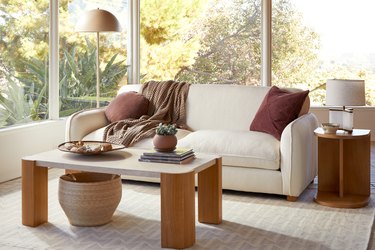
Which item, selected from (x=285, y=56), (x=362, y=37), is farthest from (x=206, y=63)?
(x=362, y=37)

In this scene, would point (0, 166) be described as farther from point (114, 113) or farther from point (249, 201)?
point (249, 201)

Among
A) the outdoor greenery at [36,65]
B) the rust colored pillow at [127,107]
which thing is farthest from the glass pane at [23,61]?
the rust colored pillow at [127,107]

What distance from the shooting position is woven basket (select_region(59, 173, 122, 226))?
3.84 meters

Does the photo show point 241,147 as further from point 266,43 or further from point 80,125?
point 266,43

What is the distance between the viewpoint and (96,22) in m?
6.02

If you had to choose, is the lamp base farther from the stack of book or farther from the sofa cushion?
the stack of book

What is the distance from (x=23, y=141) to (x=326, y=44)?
158 inches

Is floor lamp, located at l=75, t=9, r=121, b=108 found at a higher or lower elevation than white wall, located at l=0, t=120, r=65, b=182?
higher

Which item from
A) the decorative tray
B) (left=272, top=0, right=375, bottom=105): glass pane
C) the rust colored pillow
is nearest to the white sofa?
the rust colored pillow

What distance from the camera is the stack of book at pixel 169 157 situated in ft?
12.5

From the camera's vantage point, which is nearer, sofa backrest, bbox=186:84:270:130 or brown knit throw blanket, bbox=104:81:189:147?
brown knit throw blanket, bbox=104:81:189:147

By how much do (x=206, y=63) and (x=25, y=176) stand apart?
389 cm

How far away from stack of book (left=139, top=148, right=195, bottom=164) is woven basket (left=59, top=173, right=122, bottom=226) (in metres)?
0.27

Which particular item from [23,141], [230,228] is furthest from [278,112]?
[23,141]
